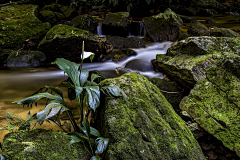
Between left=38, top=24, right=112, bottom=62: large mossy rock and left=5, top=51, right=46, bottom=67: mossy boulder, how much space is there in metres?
0.26

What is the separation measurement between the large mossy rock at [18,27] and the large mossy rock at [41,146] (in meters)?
5.44

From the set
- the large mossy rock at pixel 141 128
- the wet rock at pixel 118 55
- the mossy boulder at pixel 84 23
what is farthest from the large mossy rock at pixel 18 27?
the large mossy rock at pixel 141 128

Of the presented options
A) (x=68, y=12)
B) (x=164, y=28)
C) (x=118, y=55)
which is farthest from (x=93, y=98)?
(x=68, y=12)

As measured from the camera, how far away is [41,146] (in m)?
1.29

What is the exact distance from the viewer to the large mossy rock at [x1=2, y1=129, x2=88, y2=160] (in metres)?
1.23

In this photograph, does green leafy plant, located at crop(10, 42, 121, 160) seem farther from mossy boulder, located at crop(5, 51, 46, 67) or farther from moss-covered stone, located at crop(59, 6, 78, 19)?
moss-covered stone, located at crop(59, 6, 78, 19)

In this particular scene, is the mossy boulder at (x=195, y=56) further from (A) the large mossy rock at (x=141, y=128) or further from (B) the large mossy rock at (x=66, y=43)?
(B) the large mossy rock at (x=66, y=43)

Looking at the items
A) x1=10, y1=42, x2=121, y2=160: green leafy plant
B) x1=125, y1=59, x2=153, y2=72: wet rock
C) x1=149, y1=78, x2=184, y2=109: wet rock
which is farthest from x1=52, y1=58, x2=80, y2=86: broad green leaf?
x1=125, y1=59, x2=153, y2=72: wet rock

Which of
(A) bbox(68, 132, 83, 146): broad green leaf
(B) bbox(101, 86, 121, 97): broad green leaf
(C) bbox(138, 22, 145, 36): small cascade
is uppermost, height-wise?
(C) bbox(138, 22, 145, 36): small cascade

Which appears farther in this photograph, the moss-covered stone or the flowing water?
the moss-covered stone

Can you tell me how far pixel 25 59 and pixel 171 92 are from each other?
4440 millimetres

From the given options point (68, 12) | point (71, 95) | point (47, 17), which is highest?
point (68, 12)

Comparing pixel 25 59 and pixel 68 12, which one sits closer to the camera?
pixel 25 59

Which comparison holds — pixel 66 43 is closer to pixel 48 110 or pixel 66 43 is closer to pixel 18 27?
pixel 18 27
